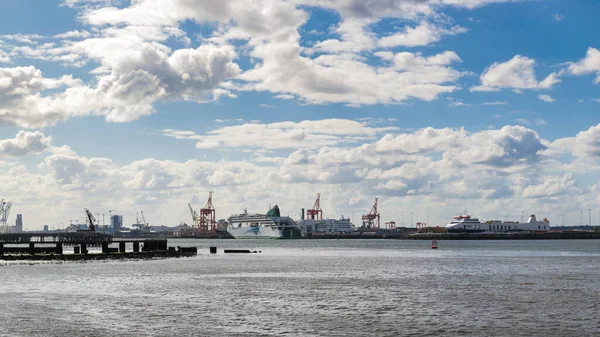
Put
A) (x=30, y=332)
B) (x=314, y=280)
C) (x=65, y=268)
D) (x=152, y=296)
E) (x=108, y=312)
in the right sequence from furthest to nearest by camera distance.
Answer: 1. (x=65, y=268)
2. (x=314, y=280)
3. (x=152, y=296)
4. (x=108, y=312)
5. (x=30, y=332)

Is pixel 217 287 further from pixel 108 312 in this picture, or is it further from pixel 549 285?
pixel 549 285

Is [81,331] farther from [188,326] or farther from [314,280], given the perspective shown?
[314,280]

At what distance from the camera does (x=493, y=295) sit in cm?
5419

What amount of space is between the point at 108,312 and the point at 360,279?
3423 centimetres

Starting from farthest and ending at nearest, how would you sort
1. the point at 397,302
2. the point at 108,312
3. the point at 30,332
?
the point at 397,302 → the point at 108,312 → the point at 30,332

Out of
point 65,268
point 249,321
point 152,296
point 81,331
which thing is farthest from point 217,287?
point 65,268

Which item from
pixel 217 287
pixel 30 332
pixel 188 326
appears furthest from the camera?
pixel 217 287

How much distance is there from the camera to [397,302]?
4975cm

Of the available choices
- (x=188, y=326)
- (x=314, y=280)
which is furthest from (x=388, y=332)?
(x=314, y=280)

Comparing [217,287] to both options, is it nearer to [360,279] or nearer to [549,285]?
[360,279]

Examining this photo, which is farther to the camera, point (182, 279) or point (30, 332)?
point (182, 279)

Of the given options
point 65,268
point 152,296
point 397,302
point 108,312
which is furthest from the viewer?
point 65,268

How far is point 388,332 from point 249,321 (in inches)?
339

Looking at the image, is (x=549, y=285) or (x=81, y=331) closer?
(x=81, y=331)
